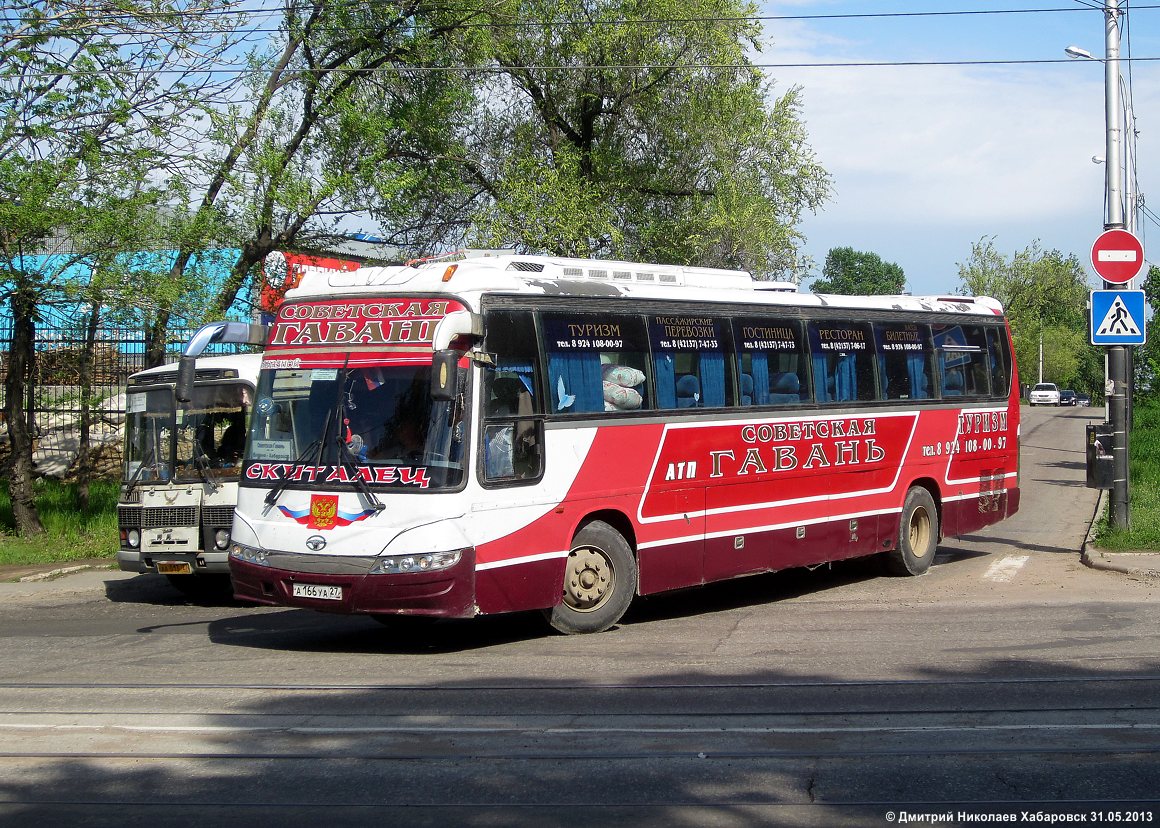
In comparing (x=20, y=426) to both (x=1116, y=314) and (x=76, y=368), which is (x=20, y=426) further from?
(x=1116, y=314)

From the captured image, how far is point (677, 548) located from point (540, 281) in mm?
2879

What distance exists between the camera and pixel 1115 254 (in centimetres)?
1523

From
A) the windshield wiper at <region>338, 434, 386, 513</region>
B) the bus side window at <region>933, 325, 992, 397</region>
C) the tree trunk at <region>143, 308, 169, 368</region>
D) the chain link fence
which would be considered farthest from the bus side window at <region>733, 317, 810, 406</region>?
the chain link fence

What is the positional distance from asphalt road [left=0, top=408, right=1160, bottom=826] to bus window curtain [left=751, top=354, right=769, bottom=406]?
2.16 metres

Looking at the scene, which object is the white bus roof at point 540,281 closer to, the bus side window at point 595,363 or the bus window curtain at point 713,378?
the bus side window at point 595,363

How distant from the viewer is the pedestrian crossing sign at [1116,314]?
15.0 metres

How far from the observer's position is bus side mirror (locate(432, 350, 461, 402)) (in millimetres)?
8922

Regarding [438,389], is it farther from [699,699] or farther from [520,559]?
[699,699]

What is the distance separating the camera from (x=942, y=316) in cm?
1525

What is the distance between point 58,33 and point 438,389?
982 cm

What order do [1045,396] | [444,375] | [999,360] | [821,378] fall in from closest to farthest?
1. [444,375]
2. [821,378]
3. [999,360]
4. [1045,396]

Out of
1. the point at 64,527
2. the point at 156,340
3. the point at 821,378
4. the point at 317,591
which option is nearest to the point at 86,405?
the point at 156,340

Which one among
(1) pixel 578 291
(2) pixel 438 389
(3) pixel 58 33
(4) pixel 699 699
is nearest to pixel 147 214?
(3) pixel 58 33

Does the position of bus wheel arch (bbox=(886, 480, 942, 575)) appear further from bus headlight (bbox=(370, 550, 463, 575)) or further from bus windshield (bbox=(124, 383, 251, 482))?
bus windshield (bbox=(124, 383, 251, 482))
